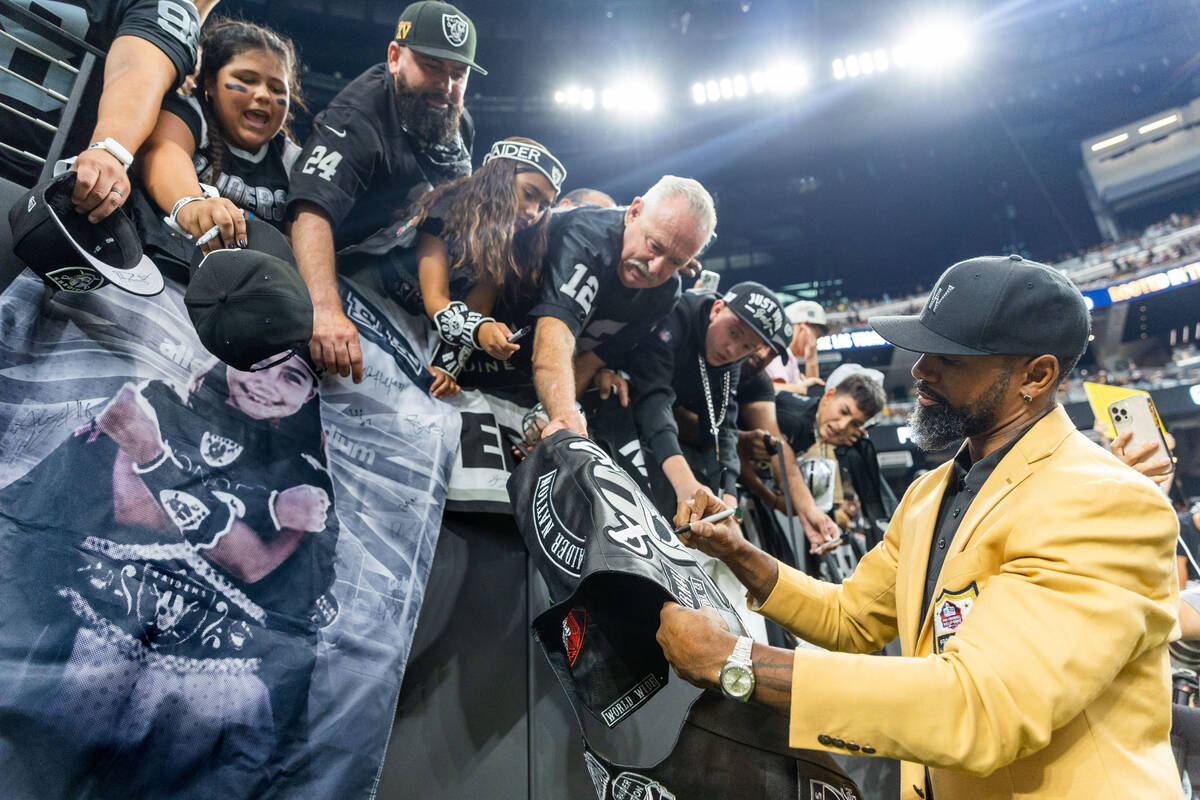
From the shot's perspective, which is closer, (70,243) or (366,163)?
(70,243)

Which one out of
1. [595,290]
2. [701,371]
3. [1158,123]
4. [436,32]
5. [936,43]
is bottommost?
[701,371]

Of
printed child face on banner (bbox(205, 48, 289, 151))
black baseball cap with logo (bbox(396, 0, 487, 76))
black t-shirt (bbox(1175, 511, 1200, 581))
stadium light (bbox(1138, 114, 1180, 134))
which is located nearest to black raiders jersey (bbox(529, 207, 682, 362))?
black baseball cap with logo (bbox(396, 0, 487, 76))

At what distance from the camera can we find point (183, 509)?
1700 millimetres

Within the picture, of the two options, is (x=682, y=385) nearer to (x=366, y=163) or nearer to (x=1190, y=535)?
(x=366, y=163)

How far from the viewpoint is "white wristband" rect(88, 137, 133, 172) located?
5.66 ft

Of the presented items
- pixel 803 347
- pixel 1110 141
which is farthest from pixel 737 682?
pixel 1110 141

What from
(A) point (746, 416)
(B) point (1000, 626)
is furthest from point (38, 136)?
(A) point (746, 416)

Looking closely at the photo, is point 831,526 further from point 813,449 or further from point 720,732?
point 720,732

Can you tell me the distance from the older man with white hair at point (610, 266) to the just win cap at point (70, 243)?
1.21m

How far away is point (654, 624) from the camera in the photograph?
1.63m

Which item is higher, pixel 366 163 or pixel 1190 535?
pixel 366 163

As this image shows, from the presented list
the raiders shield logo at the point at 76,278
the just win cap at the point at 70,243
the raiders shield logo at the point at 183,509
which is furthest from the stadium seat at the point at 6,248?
the raiders shield logo at the point at 183,509

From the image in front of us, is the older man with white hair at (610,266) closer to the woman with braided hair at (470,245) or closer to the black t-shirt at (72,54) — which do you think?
the woman with braided hair at (470,245)

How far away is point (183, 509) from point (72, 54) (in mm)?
1518
